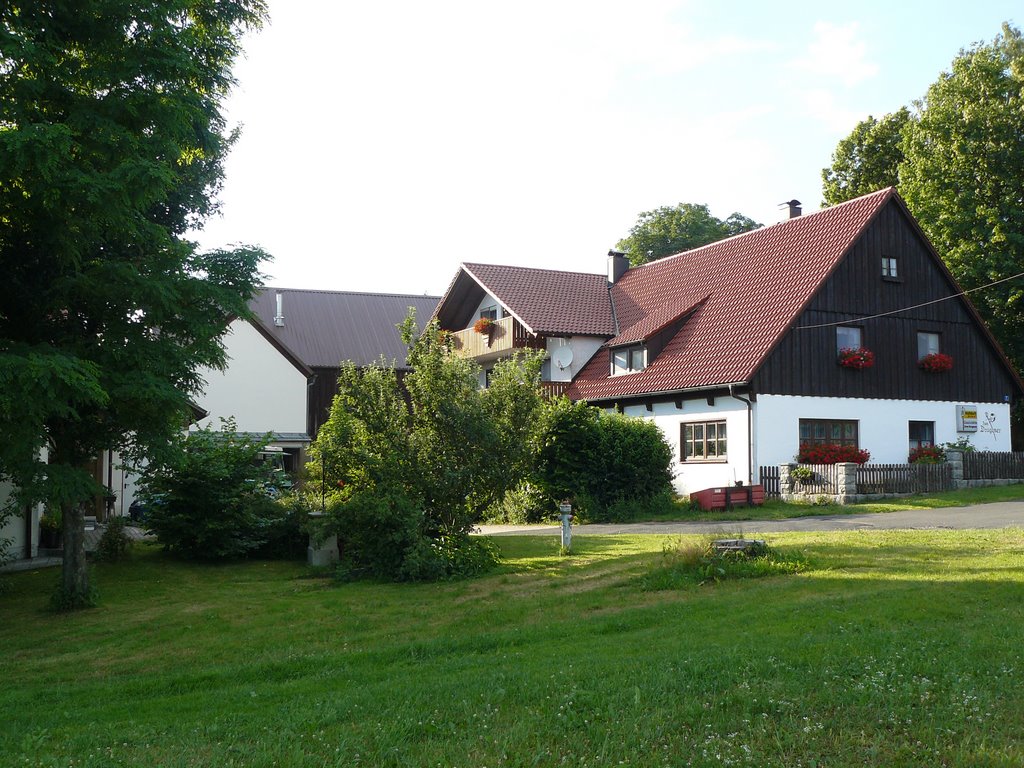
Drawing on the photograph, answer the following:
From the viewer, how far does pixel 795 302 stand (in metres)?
30.2

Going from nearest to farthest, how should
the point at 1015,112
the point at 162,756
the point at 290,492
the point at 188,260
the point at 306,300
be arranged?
1. the point at 162,756
2. the point at 188,260
3. the point at 290,492
4. the point at 1015,112
5. the point at 306,300

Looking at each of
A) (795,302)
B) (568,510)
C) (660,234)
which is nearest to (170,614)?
(568,510)

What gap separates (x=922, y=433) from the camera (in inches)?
1267

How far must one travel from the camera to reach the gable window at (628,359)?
34000mm

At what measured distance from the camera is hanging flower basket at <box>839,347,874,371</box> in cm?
3028

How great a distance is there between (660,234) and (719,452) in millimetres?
30107

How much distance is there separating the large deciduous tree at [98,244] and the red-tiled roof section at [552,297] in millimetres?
22099

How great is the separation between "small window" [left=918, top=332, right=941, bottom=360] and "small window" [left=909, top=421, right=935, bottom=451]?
2203 millimetres

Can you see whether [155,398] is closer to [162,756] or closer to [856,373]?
[162,756]

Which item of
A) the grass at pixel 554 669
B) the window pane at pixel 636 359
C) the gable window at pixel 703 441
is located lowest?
the grass at pixel 554 669

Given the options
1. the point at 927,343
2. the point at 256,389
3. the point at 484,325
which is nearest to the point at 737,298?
the point at 927,343

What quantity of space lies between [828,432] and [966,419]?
5955mm

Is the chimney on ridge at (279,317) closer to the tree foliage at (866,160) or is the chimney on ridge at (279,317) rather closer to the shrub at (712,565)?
the tree foliage at (866,160)

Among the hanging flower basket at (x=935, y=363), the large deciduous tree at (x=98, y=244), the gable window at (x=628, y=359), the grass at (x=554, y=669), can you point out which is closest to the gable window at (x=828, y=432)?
the hanging flower basket at (x=935, y=363)
